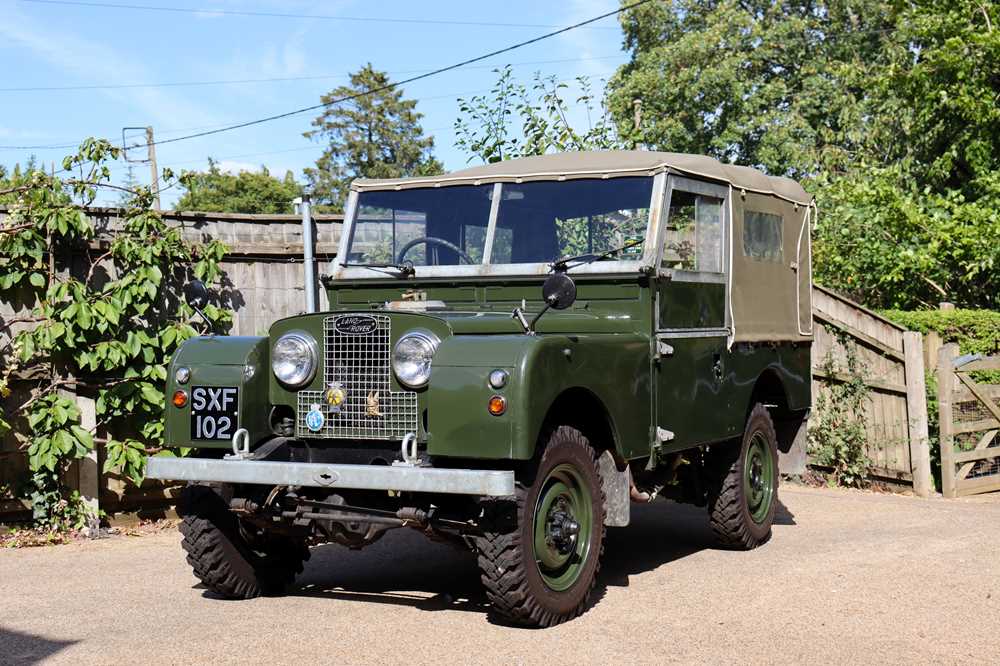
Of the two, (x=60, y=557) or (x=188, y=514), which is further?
(x=60, y=557)

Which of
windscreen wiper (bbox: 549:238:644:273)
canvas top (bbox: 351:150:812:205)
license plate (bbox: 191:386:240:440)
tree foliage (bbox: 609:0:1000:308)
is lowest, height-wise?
license plate (bbox: 191:386:240:440)

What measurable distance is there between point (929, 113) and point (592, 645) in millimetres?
11369

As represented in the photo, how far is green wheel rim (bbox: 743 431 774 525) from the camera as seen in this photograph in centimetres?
835

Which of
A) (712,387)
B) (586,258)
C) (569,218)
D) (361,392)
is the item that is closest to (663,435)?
(712,387)

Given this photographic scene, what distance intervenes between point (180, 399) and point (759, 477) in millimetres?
4300

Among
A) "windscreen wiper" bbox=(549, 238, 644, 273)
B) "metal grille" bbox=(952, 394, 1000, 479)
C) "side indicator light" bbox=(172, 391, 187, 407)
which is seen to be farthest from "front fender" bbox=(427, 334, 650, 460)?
"metal grille" bbox=(952, 394, 1000, 479)

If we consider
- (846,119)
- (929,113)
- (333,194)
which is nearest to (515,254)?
(929,113)

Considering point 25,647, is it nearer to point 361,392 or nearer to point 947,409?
point 361,392

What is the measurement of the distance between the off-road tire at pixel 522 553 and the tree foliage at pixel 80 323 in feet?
13.0

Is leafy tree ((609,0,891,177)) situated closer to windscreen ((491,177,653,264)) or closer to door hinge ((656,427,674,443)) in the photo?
windscreen ((491,177,653,264))

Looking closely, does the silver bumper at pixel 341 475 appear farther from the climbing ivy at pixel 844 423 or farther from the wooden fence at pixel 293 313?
the climbing ivy at pixel 844 423

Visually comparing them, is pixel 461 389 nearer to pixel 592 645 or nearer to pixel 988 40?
pixel 592 645

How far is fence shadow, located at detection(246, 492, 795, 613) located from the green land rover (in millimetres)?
385

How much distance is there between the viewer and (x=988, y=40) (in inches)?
524
